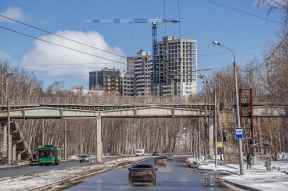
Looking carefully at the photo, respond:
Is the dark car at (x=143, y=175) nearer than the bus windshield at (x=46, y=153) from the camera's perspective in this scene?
Yes

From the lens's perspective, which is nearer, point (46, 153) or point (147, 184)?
point (147, 184)

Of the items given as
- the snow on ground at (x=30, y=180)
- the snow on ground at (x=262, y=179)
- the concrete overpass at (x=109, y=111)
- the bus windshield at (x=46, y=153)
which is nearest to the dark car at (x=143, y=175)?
the snow on ground at (x=30, y=180)

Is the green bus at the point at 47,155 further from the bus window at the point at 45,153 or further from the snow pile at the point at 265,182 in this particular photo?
the snow pile at the point at 265,182

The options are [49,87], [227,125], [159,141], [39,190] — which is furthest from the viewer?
[159,141]

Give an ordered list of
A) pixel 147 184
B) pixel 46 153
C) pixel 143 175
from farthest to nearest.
Result: pixel 46 153 → pixel 147 184 → pixel 143 175

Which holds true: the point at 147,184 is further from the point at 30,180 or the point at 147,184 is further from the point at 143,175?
the point at 30,180

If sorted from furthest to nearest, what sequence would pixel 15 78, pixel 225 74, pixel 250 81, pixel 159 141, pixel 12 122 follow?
pixel 159 141, pixel 225 74, pixel 250 81, pixel 15 78, pixel 12 122

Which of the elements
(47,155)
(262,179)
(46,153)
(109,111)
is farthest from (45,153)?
(262,179)

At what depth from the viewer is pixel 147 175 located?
982 inches

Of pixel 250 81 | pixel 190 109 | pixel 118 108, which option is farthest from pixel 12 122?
pixel 250 81

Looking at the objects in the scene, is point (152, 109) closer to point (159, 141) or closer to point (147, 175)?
point (147, 175)

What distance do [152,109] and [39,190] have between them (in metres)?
44.6

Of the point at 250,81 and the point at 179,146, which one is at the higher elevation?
the point at 250,81

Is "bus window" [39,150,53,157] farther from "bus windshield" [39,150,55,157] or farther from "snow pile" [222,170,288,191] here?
"snow pile" [222,170,288,191]
